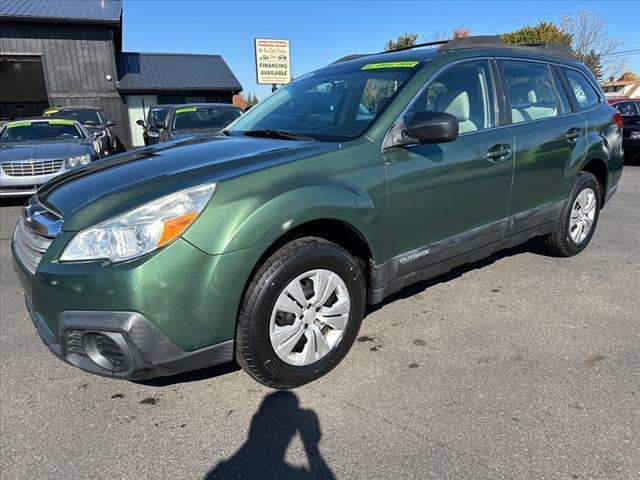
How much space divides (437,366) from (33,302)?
219 centimetres

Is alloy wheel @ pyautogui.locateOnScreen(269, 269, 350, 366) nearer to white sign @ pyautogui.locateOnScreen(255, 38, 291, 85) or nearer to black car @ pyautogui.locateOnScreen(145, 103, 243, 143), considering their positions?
black car @ pyautogui.locateOnScreen(145, 103, 243, 143)

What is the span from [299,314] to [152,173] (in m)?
1.06

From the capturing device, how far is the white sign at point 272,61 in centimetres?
1555

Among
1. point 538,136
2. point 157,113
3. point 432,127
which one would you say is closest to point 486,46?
point 538,136

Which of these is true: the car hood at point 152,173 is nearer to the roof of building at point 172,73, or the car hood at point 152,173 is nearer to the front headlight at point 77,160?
the front headlight at point 77,160

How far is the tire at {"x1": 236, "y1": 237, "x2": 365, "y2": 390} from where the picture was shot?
7.67 feet

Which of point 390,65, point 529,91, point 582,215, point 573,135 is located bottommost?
point 582,215

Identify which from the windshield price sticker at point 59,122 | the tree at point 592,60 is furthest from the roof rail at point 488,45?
the tree at point 592,60

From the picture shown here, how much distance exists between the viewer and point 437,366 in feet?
9.29

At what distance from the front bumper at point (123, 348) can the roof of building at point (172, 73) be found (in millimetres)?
21250

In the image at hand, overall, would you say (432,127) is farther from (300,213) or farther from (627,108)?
Answer: (627,108)

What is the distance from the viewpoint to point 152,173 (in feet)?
8.29

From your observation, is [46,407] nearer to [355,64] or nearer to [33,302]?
[33,302]

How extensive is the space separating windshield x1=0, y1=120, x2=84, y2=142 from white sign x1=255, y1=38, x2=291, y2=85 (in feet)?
24.0
